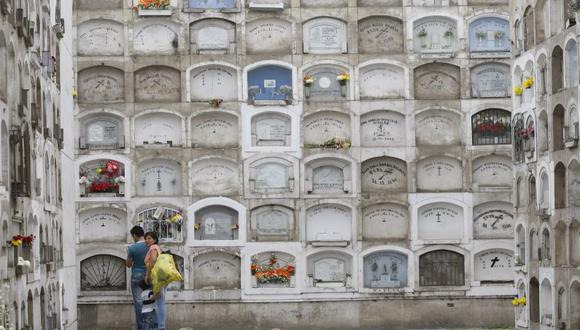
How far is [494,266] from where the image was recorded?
111ft

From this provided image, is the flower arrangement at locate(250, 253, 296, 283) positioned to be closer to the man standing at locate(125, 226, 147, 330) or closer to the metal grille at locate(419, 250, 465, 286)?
the metal grille at locate(419, 250, 465, 286)

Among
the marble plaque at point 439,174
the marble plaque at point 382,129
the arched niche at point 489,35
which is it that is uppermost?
the arched niche at point 489,35

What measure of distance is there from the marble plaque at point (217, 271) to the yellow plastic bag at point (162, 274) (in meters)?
15.0

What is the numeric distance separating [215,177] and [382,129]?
14.3 feet

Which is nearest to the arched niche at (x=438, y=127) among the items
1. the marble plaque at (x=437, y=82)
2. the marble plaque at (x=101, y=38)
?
the marble plaque at (x=437, y=82)

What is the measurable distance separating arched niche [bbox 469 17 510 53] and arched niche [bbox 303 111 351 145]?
3676 mm

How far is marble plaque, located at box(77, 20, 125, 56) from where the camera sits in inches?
1328

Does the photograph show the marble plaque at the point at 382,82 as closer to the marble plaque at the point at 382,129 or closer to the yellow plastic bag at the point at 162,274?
the marble plaque at the point at 382,129

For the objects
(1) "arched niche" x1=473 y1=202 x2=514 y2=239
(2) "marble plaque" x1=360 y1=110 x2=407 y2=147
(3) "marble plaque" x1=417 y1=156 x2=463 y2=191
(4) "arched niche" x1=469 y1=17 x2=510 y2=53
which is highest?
(4) "arched niche" x1=469 y1=17 x2=510 y2=53

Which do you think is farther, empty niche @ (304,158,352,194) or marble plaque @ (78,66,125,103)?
empty niche @ (304,158,352,194)

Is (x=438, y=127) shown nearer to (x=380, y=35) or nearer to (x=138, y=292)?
(x=380, y=35)

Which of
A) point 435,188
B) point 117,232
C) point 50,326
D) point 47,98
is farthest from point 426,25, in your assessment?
point 50,326

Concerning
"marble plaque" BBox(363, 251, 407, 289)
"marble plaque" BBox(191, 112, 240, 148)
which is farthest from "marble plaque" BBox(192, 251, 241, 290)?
"marble plaque" BBox(363, 251, 407, 289)

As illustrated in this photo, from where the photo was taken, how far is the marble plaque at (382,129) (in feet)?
112
